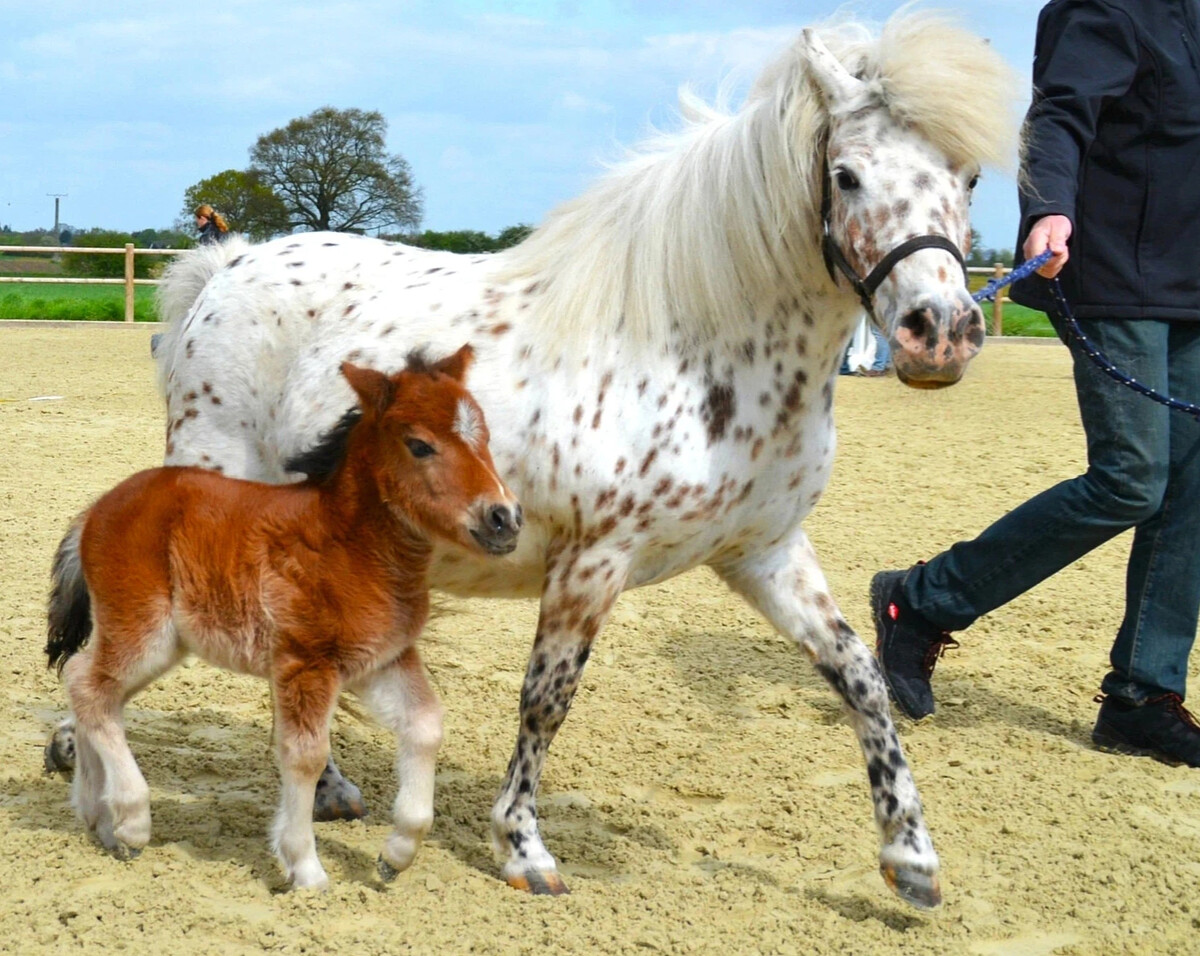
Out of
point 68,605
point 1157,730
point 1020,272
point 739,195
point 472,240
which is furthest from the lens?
point 472,240

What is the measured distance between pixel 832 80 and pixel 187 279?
2567 millimetres

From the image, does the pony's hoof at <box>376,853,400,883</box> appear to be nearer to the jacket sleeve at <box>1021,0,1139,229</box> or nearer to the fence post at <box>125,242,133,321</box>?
the jacket sleeve at <box>1021,0,1139,229</box>

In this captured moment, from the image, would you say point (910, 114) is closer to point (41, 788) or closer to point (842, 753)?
point (842, 753)

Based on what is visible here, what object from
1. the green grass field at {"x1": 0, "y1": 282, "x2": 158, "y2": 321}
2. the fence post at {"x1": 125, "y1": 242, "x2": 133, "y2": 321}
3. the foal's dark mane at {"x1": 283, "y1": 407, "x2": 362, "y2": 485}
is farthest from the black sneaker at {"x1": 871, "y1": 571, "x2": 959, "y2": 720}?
the green grass field at {"x1": 0, "y1": 282, "x2": 158, "y2": 321}

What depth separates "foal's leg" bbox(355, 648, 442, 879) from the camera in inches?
130

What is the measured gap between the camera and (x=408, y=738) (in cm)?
333

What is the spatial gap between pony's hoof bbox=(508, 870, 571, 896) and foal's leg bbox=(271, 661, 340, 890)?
19.2 inches

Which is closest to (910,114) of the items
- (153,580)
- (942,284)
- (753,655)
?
(942,284)

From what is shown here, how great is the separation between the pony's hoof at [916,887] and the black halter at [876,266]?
1342mm

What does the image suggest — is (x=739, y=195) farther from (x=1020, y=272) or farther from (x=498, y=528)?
(x=498, y=528)

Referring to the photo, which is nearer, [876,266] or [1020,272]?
A: [876,266]

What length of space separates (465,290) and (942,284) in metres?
1.49

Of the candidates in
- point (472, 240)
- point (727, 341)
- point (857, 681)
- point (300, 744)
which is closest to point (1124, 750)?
point (857, 681)

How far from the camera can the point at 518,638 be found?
5.76m
